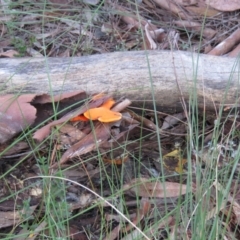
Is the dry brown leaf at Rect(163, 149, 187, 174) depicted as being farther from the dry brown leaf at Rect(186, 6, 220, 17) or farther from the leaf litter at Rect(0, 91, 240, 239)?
the dry brown leaf at Rect(186, 6, 220, 17)

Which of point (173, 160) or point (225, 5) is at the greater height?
point (225, 5)

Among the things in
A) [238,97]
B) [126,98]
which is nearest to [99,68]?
[126,98]

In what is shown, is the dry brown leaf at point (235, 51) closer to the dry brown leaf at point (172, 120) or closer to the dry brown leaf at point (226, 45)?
the dry brown leaf at point (226, 45)

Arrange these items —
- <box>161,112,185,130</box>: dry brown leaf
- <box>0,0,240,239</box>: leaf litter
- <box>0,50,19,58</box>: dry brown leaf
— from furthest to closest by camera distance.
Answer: <box>0,50,19,58</box>: dry brown leaf → <box>161,112,185,130</box>: dry brown leaf → <box>0,0,240,239</box>: leaf litter

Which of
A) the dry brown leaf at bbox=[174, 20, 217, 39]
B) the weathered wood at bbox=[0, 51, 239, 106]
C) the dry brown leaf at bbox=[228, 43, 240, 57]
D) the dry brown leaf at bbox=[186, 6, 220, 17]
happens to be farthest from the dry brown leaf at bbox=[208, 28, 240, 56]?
the weathered wood at bbox=[0, 51, 239, 106]

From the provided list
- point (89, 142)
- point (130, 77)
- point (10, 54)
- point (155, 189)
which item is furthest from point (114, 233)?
point (10, 54)

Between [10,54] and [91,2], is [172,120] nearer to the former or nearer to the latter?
[10,54]
